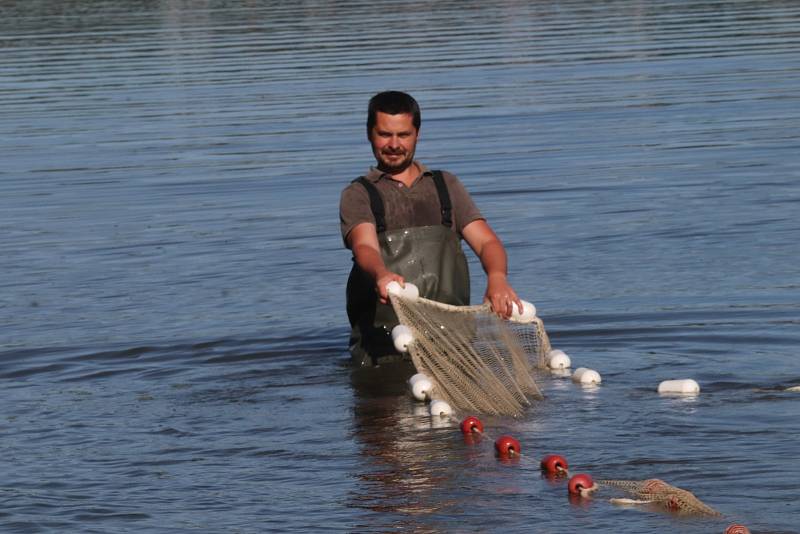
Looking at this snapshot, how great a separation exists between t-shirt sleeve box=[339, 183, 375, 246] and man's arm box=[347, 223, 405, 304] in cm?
4

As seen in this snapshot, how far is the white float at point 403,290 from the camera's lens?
8406 millimetres

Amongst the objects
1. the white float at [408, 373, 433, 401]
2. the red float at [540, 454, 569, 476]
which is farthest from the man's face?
the red float at [540, 454, 569, 476]

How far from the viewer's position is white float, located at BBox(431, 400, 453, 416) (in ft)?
26.8

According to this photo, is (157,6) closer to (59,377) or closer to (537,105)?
(537,105)

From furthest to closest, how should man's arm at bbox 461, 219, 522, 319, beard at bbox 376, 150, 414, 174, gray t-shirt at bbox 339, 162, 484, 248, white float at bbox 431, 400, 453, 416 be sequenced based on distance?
gray t-shirt at bbox 339, 162, 484, 248 < beard at bbox 376, 150, 414, 174 < man's arm at bbox 461, 219, 522, 319 < white float at bbox 431, 400, 453, 416

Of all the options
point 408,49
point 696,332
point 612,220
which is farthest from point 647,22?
point 696,332

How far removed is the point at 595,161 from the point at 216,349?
773cm

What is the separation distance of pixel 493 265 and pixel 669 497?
9.23ft

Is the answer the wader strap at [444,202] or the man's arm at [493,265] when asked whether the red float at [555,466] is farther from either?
the wader strap at [444,202]

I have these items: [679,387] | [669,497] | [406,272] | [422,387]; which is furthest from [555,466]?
[406,272]

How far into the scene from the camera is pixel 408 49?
3048cm

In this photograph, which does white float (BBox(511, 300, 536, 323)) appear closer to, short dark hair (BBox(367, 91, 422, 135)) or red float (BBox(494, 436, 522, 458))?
short dark hair (BBox(367, 91, 422, 135))

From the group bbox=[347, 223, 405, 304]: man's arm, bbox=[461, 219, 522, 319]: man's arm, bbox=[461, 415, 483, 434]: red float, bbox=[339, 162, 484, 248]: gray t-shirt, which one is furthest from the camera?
bbox=[339, 162, 484, 248]: gray t-shirt

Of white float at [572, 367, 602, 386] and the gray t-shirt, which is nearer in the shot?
white float at [572, 367, 602, 386]
